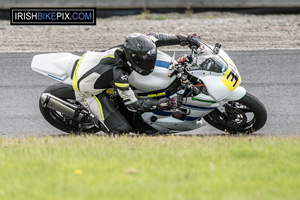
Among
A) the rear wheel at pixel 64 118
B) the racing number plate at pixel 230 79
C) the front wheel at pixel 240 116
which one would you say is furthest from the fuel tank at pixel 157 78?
the rear wheel at pixel 64 118

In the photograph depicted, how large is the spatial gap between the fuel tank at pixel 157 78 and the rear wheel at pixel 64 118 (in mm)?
888

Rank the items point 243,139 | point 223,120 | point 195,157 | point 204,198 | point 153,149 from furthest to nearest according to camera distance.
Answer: point 223,120 < point 243,139 < point 153,149 < point 195,157 < point 204,198

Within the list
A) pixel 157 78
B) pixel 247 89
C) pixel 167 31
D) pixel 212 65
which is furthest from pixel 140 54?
pixel 167 31

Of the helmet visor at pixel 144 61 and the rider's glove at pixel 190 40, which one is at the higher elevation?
the rider's glove at pixel 190 40

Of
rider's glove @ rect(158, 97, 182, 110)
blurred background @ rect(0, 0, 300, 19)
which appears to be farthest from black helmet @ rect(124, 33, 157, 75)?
blurred background @ rect(0, 0, 300, 19)

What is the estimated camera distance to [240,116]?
6824 mm

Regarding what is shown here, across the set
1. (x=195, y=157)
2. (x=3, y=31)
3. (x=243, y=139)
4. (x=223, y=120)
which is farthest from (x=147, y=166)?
(x=3, y=31)

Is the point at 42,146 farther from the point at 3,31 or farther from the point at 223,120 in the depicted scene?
the point at 3,31

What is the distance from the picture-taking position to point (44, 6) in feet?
43.0

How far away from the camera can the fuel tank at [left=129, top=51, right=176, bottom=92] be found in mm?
6570

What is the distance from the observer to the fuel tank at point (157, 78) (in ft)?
21.6

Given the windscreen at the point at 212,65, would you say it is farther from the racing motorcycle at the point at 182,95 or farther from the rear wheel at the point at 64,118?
the rear wheel at the point at 64,118

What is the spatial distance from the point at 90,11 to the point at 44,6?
40.7 inches

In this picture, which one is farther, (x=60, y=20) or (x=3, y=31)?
(x=60, y=20)
